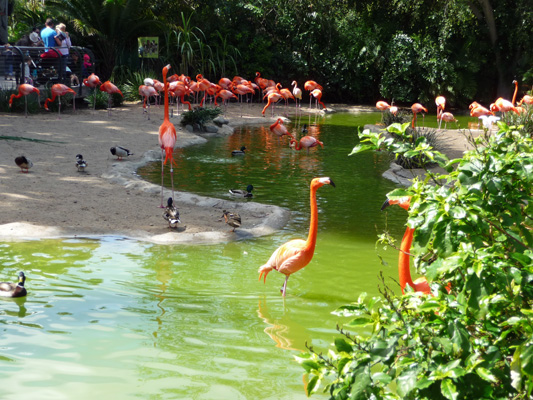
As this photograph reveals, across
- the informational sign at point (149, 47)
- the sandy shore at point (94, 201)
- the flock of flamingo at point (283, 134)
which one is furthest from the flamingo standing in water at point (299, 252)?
the informational sign at point (149, 47)

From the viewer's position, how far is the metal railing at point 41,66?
15296 mm

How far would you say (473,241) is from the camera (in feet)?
7.28

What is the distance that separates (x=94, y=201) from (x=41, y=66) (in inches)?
381

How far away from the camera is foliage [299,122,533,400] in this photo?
1969 mm

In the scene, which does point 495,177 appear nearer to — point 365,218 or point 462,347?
point 462,347

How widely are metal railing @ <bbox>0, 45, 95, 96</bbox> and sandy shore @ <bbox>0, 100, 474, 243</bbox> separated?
3007 mm

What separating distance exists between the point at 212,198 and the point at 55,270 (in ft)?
10.0

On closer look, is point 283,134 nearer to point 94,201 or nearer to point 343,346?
point 94,201

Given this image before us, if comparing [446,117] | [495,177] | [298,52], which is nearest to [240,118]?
[446,117]

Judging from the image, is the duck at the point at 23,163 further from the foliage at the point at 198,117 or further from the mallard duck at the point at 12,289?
the foliage at the point at 198,117

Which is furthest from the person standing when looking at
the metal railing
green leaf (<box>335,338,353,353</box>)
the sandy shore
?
green leaf (<box>335,338,353,353</box>)

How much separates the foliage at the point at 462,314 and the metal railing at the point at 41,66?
1422 cm

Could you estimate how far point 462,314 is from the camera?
213 centimetres

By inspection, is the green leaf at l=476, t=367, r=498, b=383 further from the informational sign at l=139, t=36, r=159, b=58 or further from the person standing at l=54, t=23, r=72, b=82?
the informational sign at l=139, t=36, r=159, b=58
